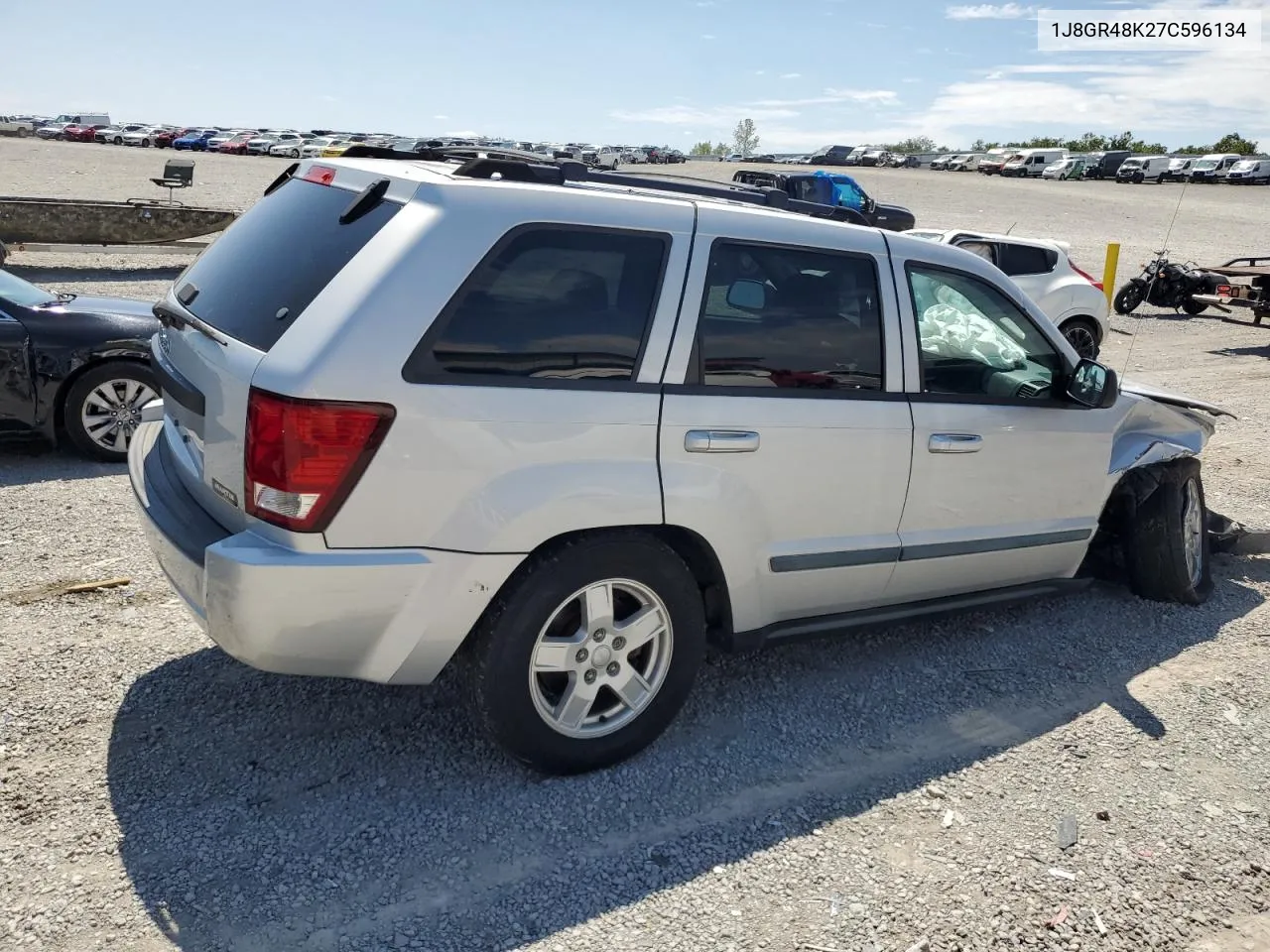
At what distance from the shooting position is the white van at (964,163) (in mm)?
73438

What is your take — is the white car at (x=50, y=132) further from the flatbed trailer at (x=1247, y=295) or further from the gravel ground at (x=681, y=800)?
the gravel ground at (x=681, y=800)

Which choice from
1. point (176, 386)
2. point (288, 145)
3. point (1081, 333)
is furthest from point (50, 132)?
point (176, 386)

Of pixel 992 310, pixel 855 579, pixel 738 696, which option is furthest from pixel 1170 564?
pixel 738 696

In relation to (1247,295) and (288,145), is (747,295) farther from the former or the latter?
(288,145)

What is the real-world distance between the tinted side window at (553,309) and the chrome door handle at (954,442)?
131 cm

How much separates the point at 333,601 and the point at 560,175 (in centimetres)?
164

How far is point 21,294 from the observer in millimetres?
6766

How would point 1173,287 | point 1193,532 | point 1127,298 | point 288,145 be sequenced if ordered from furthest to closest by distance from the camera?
point 288,145, point 1127,298, point 1173,287, point 1193,532

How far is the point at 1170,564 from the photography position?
5156mm

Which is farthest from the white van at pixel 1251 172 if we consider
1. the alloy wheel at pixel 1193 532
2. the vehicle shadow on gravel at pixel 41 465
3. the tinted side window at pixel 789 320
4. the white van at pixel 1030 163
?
the vehicle shadow on gravel at pixel 41 465

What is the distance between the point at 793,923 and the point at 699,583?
47.9 inches

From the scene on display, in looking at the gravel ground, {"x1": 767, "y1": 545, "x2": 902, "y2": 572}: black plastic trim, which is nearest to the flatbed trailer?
the gravel ground

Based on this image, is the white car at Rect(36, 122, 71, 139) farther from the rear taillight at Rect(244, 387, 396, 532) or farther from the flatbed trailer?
the rear taillight at Rect(244, 387, 396, 532)

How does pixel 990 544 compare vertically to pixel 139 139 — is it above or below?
below
